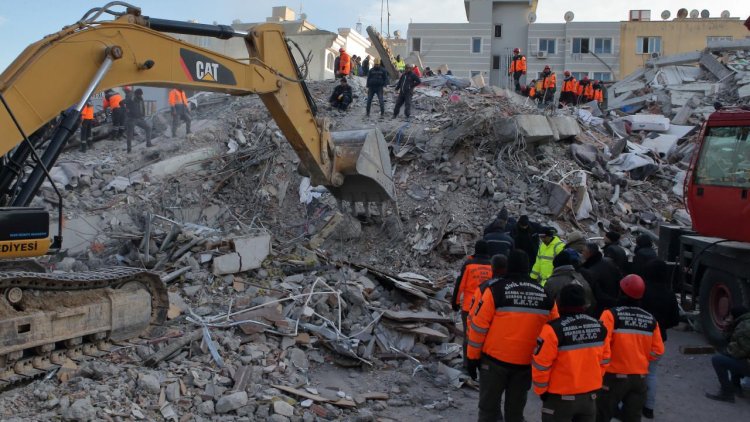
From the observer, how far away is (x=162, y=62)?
6.62 meters

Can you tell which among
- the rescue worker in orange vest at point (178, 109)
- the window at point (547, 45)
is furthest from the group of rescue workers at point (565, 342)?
the window at point (547, 45)

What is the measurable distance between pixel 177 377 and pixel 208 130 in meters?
9.95

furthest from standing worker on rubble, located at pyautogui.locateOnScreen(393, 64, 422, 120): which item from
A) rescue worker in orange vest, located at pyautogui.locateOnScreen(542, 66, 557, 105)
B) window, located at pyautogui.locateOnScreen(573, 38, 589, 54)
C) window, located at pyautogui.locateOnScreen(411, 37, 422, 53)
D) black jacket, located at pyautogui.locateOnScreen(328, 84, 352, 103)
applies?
window, located at pyautogui.locateOnScreen(573, 38, 589, 54)

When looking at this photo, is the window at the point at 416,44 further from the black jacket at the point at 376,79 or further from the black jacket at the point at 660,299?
the black jacket at the point at 660,299

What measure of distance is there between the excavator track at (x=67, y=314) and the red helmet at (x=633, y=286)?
4.74 metres

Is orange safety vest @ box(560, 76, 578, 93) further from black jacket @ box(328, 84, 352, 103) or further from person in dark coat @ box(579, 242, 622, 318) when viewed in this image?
person in dark coat @ box(579, 242, 622, 318)

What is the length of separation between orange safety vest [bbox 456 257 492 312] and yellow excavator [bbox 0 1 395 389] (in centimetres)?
296

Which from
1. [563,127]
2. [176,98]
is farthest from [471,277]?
[176,98]

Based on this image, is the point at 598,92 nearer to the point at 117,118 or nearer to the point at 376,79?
the point at 376,79

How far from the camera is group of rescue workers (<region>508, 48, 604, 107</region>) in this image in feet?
71.6

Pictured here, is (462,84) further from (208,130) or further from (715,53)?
A: (715,53)

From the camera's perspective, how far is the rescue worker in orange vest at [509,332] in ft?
17.0

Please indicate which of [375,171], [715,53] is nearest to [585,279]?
[375,171]

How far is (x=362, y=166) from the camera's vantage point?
9.70 m
